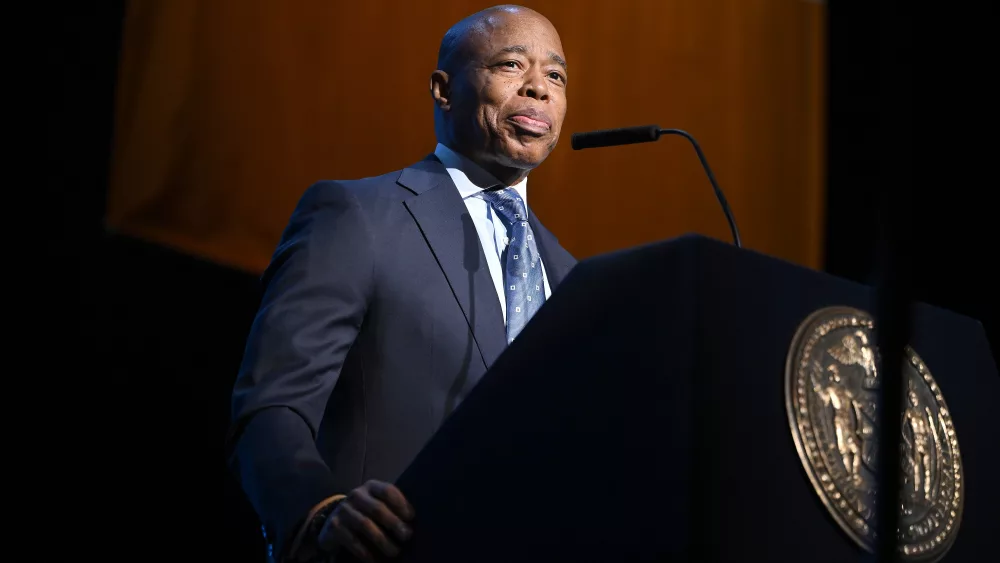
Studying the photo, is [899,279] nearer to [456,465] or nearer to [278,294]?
[456,465]

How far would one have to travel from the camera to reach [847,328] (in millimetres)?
1100

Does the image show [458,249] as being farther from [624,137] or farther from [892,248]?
[892,248]

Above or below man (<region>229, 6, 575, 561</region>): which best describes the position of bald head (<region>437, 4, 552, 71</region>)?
above

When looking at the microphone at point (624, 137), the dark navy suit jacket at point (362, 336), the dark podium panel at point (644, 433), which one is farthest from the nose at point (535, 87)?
the dark podium panel at point (644, 433)

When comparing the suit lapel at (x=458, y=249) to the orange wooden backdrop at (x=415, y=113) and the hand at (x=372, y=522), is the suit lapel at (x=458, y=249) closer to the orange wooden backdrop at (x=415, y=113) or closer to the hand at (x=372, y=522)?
the hand at (x=372, y=522)

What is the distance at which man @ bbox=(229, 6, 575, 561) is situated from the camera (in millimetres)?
1336

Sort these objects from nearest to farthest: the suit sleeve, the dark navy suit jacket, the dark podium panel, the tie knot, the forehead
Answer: the dark podium panel, the suit sleeve, the dark navy suit jacket, the tie knot, the forehead

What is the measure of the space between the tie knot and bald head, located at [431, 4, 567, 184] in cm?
6

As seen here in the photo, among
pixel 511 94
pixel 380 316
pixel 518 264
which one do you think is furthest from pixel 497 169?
pixel 380 316

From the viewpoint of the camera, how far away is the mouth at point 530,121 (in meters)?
1.92

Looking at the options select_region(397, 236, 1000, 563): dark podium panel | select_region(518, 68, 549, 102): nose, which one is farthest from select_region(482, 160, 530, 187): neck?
select_region(397, 236, 1000, 563): dark podium panel

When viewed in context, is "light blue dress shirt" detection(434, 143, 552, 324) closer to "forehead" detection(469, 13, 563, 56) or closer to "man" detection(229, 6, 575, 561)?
"man" detection(229, 6, 575, 561)

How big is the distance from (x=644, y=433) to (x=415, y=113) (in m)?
2.33

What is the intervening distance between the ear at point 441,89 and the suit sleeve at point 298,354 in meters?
0.40
